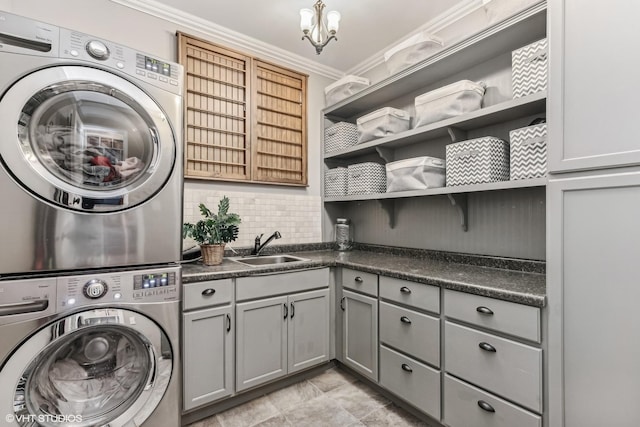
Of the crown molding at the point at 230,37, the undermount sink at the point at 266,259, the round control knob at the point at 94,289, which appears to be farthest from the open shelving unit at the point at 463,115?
the round control knob at the point at 94,289

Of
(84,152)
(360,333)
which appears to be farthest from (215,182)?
(360,333)

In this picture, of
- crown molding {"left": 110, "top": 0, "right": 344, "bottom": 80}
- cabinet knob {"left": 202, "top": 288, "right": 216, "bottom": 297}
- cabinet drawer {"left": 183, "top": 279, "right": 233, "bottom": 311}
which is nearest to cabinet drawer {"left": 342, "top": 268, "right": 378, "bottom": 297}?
cabinet drawer {"left": 183, "top": 279, "right": 233, "bottom": 311}

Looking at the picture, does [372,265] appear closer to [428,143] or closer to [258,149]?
[428,143]

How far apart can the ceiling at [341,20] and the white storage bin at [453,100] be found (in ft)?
2.34

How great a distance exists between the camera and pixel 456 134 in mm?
2037

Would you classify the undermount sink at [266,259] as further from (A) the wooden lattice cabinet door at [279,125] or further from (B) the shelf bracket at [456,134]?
(B) the shelf bracket at [456,134]

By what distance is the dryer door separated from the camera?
3.84ft

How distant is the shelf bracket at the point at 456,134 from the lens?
201 cm

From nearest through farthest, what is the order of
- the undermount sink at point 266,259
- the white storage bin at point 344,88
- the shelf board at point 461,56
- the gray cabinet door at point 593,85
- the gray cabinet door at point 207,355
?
1. the gray cabinet door at point 593,85
2. the shelf board at point 461,56
3. the gray cabinet door at point 207,355
4. the undermount sink at point 266,259
5. the white storage bin at point 344,88

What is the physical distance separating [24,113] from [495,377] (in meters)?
2.30

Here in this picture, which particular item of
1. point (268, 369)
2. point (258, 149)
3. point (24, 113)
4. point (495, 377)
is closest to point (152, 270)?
point (24, 113)

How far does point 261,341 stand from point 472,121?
197 centimetres

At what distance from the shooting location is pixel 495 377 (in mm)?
1420

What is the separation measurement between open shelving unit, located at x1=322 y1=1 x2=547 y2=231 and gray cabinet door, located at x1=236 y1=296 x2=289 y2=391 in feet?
3.96
